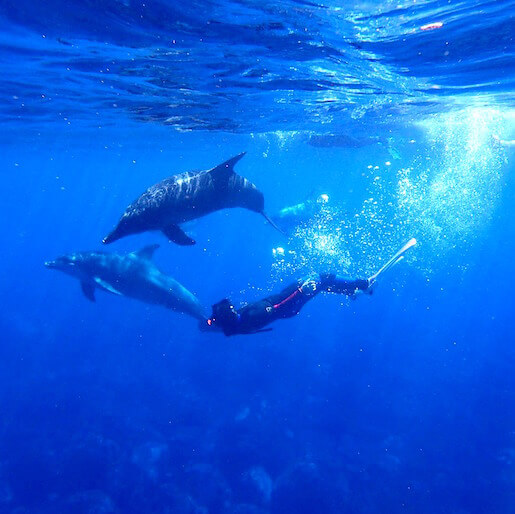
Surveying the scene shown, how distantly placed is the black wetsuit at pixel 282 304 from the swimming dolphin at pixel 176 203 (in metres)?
2.03

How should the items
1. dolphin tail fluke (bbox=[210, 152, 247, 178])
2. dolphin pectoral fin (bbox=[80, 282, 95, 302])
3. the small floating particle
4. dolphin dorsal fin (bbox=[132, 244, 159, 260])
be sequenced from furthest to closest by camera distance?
dolphin pectoral fin (bbox=[80, 282, 95, 302]) < dolphin dorsal fin (bbox=[132, 244, 159, 260]) < the small floating particle < dolphin tail fluke (bbox=[210, 152, 247, 178])

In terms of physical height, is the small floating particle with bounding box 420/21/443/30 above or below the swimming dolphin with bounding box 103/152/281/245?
above

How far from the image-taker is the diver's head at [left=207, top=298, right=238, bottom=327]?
8.51m

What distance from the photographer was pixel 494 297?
41.4 m

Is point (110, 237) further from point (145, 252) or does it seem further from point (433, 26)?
point (433, 26)

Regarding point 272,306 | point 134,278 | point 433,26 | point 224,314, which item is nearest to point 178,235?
point 224,314

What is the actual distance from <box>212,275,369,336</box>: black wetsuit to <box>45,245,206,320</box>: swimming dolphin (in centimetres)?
465

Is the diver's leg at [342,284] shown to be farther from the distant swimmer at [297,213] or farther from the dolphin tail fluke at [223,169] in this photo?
the distant swimmer at [297,213]

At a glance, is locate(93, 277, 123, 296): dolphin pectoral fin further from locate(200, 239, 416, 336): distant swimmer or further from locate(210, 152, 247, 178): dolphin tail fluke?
locate(210, 152, 247, 178): dolphin tail fluke

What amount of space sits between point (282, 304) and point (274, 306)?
272mm

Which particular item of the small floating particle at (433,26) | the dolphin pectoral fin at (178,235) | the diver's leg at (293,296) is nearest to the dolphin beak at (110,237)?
the dolphin pectoral fin at (178,235)

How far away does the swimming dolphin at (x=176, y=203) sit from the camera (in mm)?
8680

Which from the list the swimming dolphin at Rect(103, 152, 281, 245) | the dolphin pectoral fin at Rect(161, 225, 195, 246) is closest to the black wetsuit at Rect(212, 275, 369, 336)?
the dolphin pectoral fin at Rect(161, 225, 195, 246)

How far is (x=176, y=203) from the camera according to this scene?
8844 millimetres
